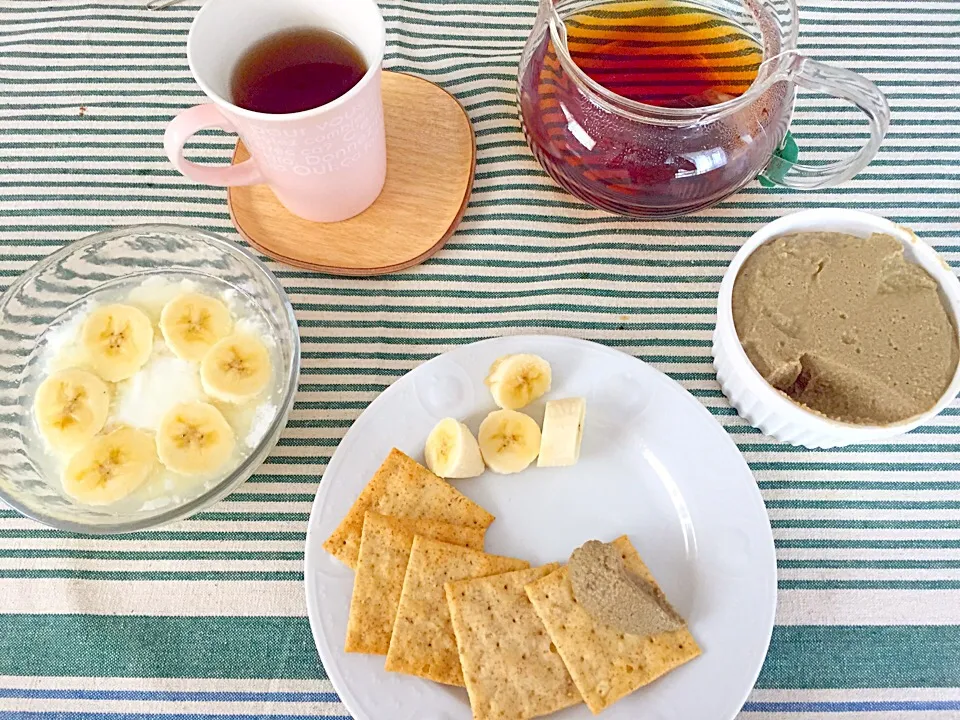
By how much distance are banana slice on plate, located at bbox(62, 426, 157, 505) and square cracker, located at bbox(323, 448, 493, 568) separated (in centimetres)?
23

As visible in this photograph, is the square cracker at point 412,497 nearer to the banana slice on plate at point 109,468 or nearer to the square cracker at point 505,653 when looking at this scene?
the square cracker at point 505,653

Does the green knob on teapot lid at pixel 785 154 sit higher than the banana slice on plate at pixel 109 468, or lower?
higher

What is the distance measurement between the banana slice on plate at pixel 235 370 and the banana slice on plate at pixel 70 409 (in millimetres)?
118

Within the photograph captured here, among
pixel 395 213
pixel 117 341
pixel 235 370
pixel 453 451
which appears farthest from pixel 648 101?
pixel 117 341

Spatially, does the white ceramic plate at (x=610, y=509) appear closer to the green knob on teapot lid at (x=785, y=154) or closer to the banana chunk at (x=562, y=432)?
the banana chunk at (x=562, y=432)

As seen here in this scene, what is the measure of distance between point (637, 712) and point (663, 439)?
0.28 m

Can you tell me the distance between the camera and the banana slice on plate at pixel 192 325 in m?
0.84

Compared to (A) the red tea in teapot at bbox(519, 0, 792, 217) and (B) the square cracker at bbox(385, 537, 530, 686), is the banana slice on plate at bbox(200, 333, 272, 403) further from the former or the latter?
(A) the red tea in teapot at bbox(519, 0, 792, 217)

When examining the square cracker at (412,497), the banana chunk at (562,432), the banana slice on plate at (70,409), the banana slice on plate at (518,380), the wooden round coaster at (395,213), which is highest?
the wooden round coaster at (395,213)

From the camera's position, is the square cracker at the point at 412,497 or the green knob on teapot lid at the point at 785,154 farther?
the green knob on teapot lid at the point at 785,154

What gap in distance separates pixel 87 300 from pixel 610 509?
68 centimetres

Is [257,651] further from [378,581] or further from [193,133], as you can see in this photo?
[193,133]

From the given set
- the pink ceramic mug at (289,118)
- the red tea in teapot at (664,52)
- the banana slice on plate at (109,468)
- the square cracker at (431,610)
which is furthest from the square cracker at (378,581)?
the red tea in teapot at (664,52)

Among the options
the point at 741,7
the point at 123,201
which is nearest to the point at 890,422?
the point at 741,7
